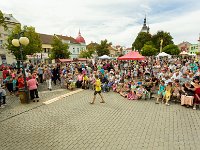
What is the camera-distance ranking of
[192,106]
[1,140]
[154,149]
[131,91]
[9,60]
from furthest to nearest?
[9,60]
[131,91]
[192,106]
[1,140]
[154,149]

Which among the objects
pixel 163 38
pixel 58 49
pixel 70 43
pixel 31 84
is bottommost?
pixel 31 84

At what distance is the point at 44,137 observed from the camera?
6.07 metres

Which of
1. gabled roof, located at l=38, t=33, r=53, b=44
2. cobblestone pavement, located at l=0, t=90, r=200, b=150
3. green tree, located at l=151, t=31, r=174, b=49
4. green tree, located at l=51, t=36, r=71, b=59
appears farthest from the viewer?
green tree, located at l=151, t=31, r=174, b=49

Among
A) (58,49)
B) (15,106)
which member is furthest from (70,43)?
(15,106)

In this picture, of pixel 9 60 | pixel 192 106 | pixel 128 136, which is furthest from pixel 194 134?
pixel 9 60

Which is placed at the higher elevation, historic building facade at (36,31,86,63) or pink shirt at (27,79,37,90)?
historic building facade at (36,31,86,63)

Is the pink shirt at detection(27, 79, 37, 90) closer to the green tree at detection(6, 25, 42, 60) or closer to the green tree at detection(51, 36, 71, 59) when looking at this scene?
the green tree at detection(6, 25, 42, 60)

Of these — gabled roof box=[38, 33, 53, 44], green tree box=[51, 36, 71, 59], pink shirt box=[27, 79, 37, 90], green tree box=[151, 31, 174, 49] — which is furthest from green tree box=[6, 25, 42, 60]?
green tree box=[151, 31, 174, 49]

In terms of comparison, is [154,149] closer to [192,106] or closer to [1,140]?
[1,140]

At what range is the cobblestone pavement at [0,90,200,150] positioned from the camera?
18.1ft

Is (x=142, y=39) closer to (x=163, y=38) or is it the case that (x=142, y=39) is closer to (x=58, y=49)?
(x=163, y=38)

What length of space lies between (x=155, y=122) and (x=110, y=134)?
2.07 m

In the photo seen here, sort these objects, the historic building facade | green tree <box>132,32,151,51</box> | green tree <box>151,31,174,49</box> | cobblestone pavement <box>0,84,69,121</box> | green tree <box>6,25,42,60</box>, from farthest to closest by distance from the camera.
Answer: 1. green tree <box>132,32,151,51</box>
2. green tree <box>151,31,174,49</box>
3. the historic building facade
4. green tree <box>6,25,42,60</box>
5. cobblestone pavement <box>0,84,69,121</box>

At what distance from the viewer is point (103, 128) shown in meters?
6.71
